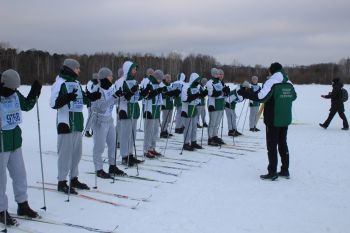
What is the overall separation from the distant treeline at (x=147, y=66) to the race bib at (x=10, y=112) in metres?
40.4

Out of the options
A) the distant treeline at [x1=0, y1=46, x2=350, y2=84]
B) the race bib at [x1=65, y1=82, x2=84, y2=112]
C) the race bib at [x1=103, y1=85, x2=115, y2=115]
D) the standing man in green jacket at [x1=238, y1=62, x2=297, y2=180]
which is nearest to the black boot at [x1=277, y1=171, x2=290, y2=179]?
the standing man in green jacket at [x1=238, y1=62, x2=297, y2=180]

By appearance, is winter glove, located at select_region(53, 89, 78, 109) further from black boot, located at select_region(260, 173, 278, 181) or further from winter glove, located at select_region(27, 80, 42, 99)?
black boot, located at select_region(260, 173, 278, 181)

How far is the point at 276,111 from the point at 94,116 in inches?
140

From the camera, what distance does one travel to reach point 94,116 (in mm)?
7508

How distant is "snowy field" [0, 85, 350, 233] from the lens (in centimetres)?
540

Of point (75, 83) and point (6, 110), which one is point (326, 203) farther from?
point (6, 110)

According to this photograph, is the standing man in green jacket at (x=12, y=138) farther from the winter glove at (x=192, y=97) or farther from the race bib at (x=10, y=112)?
the winter glove at (x=192, y=97)

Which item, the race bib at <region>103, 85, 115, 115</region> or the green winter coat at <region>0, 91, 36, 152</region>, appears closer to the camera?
the green winter coat at <region>0, 91, 36, 152</region>

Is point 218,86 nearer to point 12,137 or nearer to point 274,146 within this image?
point 274,146

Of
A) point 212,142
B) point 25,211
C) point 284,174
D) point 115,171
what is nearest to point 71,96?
point 25,211

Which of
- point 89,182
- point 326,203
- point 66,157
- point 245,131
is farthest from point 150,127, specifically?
point 245,131

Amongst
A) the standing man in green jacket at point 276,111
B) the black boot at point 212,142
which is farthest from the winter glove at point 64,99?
the black boot at point 212,142

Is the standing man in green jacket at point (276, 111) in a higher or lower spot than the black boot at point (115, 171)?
higher

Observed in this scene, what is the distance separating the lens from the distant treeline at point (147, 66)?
49.5m
